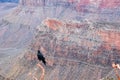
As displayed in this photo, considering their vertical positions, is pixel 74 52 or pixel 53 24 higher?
pixel 53 24

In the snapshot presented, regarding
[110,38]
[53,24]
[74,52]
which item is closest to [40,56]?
[53,24]

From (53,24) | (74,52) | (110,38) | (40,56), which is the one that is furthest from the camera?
(40,56)

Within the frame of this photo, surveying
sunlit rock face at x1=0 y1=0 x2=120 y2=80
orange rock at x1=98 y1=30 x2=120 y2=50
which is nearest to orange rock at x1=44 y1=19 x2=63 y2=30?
sunlit rock face at x1=0 y1=0 x2=120 y2=80

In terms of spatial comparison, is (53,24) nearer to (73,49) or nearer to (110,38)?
(73,49)

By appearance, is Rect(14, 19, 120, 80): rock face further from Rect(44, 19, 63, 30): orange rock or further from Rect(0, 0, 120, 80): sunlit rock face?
Rect(44, 19, 63, 30): orange rock

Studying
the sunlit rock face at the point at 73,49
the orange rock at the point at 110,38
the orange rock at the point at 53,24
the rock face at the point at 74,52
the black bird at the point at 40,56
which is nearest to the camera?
the orange rock at the point at 110,38

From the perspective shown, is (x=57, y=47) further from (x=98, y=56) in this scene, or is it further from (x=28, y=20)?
(x=28, y=20)

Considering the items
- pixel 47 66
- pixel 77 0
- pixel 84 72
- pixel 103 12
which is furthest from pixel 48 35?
pixel 77 0

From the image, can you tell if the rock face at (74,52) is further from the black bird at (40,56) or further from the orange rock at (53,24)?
the black bird at (40,56)

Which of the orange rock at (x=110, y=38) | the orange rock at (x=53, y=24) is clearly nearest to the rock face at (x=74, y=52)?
the orange rock at (x=53, y=24)

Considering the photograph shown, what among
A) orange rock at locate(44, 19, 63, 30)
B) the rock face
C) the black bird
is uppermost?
orange rock at locate(44, 19, 63, 30)

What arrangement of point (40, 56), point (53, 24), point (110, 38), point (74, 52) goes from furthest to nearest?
1. point (40, 56)
2. point (53, 24)
3. point (74, 52)
4. point (110, 38)
